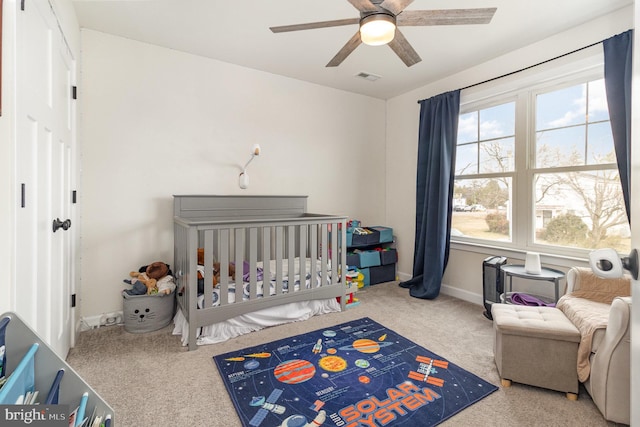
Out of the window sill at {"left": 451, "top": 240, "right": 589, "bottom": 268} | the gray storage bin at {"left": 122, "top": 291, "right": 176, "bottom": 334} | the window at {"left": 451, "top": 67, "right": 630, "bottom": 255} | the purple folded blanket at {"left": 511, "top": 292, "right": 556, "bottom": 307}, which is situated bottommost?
the gray storage bin at {"left": 122, "top": 291, "right": 176, "bottom": 334}

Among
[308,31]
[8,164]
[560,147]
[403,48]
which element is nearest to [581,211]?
[560,147]

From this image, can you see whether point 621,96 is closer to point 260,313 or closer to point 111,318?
point 260,313

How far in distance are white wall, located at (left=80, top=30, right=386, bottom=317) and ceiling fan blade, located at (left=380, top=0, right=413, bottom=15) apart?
6.62 feet

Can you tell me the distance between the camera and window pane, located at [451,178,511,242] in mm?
2889

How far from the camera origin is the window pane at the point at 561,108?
94.2 inches

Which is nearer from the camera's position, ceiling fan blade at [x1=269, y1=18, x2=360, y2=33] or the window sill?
ceiling fan blade at [x1=269, y1=18, x2=360, y2=33]

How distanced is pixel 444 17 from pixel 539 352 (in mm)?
1799

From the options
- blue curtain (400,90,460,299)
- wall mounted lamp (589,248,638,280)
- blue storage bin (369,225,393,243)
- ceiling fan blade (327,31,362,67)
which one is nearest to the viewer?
wall mounted lamp (589,248,638,280)

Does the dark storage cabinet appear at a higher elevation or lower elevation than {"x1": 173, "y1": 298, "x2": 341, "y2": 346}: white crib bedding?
higher

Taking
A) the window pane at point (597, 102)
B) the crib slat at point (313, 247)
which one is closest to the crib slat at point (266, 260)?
the crib slat at point (313, 247)

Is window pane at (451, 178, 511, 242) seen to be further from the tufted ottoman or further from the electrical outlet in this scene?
the electrical outlet

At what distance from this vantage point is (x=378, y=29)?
56.7 inches

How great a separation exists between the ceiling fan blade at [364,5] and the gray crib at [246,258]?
1.50 m

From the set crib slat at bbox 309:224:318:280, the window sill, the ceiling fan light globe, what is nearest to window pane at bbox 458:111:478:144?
the window sill
